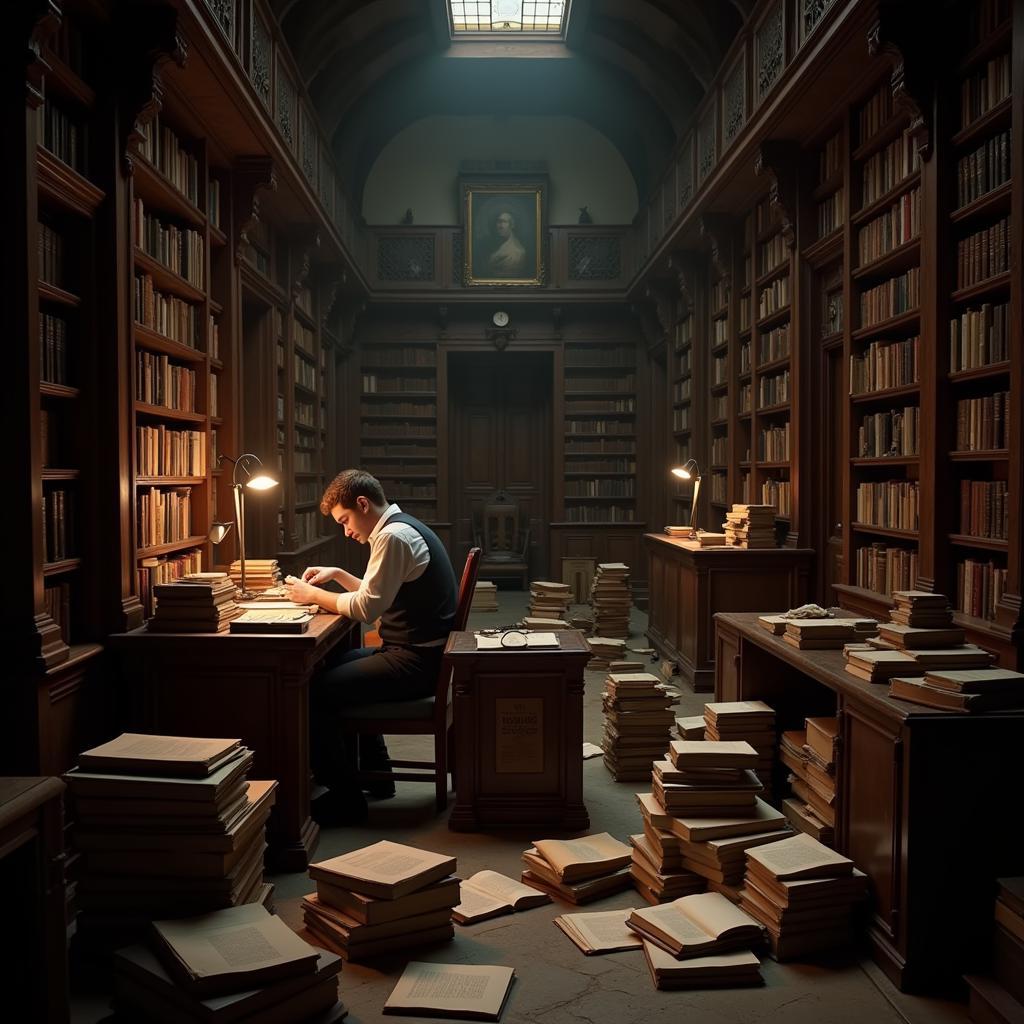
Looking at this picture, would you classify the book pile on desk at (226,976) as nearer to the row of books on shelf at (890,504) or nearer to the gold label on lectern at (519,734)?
the gold label on lectern at (519,734)

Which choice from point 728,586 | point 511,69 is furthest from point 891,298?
point 511,69

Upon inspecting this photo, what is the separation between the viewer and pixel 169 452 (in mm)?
4660

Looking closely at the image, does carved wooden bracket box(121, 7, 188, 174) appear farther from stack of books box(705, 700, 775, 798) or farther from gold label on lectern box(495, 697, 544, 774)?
stack of books box(705, 700, 775, 798)

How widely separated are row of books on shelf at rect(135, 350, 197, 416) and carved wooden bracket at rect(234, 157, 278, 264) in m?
1.01

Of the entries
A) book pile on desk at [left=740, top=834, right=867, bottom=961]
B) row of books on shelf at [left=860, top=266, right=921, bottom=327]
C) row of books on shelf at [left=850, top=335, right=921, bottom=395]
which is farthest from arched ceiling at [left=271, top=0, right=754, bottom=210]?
book pile on desk at [left=740, top=834, right=867, bottom=961]

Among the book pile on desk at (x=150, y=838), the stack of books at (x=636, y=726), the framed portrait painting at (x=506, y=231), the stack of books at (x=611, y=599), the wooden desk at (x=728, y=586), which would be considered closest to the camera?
the book pile on desk at (x=150, y=838)

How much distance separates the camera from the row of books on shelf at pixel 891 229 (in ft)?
15.1

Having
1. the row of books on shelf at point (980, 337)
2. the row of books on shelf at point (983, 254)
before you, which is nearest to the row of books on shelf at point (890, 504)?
the row of books on shelf at point (980, 337)

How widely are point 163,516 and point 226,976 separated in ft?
8.94

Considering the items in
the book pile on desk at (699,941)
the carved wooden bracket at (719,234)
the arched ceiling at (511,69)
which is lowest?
the book pile on desk at (699,941)

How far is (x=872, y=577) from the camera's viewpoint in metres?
5.05

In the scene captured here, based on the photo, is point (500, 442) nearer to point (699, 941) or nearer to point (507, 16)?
point (507, 16)

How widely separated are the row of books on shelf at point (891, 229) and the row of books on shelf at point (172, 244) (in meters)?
3.49

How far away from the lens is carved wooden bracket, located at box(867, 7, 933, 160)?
410 cm
